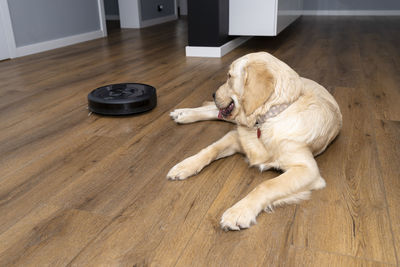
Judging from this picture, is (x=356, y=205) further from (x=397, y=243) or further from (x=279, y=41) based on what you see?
(x=279, y=41)

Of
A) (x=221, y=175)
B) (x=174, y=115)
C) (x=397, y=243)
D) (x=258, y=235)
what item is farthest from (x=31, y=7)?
(x=397, y=243)

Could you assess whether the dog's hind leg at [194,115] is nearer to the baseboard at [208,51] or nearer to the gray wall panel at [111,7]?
the baseboard at [208,51]

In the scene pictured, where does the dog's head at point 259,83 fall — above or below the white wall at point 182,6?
above

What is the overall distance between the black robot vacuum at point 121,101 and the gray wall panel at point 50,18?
2560mm

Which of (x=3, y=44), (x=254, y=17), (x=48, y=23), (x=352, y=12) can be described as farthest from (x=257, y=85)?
(x=352, y=12)

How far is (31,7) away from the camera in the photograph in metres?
4.43

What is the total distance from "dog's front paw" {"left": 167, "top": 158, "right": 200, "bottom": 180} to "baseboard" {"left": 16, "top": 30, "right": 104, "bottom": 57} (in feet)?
12.0

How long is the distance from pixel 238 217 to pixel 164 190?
1.24 feet

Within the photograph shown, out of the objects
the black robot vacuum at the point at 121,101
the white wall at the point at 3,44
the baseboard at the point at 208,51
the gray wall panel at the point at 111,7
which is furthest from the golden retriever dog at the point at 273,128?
the gray wall panel at the point at 111,7

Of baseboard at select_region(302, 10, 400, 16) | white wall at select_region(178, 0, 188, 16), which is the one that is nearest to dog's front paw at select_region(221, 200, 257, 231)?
baseboard at select_region(302, 10, 400, 16)

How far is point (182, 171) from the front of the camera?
5.12 feet

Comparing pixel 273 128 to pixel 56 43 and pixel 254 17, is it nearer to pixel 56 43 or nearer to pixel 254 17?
pixel 254 17

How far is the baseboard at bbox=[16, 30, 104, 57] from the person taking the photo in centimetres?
442

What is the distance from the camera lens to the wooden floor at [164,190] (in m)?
1.12
